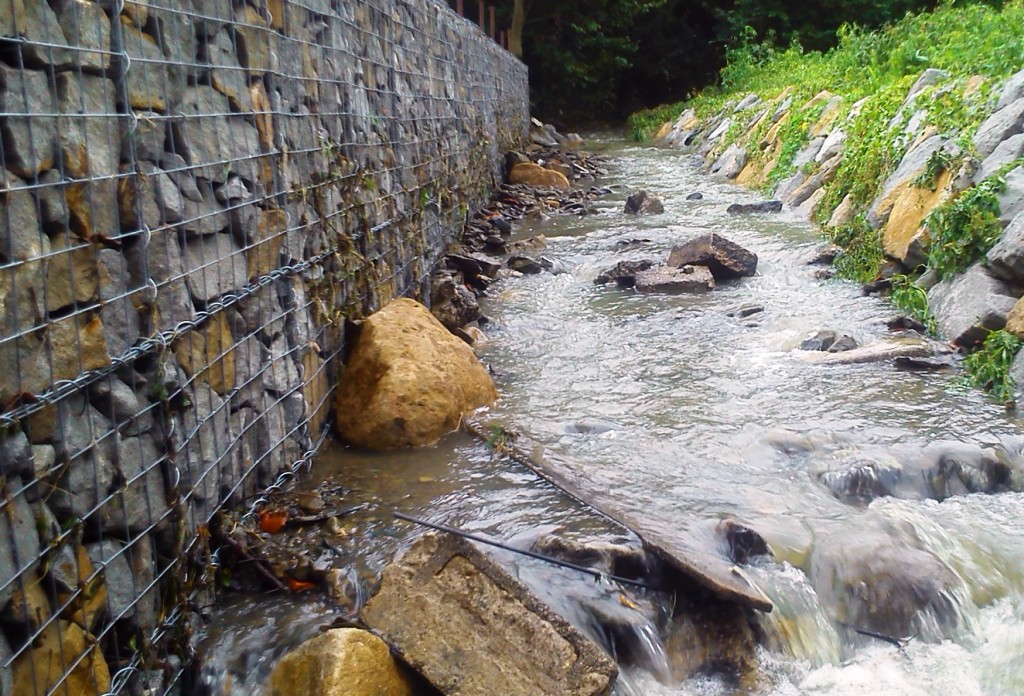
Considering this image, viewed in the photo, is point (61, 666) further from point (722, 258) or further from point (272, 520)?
point (722, 258)

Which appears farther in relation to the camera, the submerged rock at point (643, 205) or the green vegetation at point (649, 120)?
the green vegetation at point (649, 120)

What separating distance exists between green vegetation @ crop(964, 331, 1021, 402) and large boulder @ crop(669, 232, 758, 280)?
276 centimetres

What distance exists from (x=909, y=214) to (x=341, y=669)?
6065 mm

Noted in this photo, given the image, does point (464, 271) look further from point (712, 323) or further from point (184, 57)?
point (184, 57)

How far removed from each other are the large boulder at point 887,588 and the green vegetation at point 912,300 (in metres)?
2.83

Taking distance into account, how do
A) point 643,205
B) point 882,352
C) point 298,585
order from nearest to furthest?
point 298,585 < point 882,352 < point 643,205

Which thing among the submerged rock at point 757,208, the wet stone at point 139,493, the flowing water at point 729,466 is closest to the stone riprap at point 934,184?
the submerged rock at point 757,208

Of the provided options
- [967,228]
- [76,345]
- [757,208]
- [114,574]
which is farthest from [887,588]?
[757,208]

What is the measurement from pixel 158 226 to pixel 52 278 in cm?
54

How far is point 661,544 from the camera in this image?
337 cm

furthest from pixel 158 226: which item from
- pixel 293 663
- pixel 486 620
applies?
pixel 486 620

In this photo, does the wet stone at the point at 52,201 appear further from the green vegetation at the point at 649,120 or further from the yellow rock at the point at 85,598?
the green vegetation at the point at 649,120

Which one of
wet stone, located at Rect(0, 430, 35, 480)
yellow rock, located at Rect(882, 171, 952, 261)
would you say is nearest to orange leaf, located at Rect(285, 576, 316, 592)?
wet stone, located at Rect(0, 430, 35, 480)

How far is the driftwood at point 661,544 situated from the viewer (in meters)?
3.14
